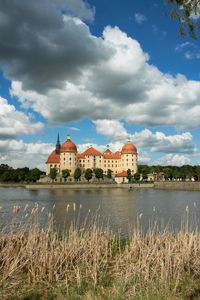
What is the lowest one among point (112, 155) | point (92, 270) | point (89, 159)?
point (92, 270)

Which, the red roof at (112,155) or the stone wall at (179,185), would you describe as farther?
the red roof at (112,155)

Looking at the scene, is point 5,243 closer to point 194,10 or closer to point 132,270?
point 132,270

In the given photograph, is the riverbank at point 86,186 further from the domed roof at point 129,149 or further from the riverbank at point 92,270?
the riverbank at point 92,270

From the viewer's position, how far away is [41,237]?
28.3 ft

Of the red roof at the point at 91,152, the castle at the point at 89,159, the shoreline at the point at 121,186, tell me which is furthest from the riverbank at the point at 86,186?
the red roof at the point at 91,152

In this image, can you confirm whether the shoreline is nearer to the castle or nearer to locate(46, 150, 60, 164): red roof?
the castle

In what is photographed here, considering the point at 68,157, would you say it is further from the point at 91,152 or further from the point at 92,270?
the point at 92,270

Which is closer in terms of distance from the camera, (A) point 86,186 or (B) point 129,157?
(A) point 86,186

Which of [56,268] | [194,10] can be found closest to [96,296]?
[56,268]

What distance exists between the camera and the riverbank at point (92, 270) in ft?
21.7

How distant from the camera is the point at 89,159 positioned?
458 ft

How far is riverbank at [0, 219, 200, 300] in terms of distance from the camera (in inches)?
261

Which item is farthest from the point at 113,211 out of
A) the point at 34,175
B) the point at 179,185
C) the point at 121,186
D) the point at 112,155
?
the point at 112,155

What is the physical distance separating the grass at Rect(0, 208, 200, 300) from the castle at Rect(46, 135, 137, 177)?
406 feet
